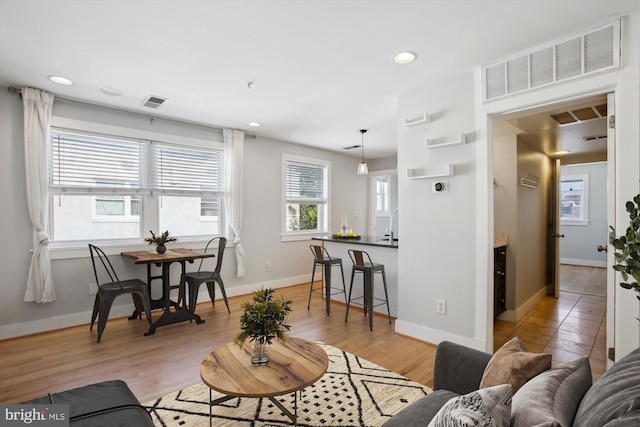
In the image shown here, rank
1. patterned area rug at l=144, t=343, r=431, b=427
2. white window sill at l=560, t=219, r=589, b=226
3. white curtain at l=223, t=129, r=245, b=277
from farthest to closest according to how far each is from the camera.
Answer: white window sill at l=560, t=219, r=589, b=226, white curtain at l=223, t=129, r=245, b=277, patterned area rug at l=144, t=343, r=431, b=427

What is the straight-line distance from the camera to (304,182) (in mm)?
6125

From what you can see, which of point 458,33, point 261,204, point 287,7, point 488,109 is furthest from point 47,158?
point 488,109

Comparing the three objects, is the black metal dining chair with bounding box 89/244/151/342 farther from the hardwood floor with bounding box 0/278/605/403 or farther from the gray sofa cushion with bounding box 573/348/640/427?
the gray sofa cushion with bounding box 573/348/640/427

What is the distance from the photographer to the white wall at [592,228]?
7637mm

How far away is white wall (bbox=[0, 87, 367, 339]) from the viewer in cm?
331

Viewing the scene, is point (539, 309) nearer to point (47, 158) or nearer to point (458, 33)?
point (458, 33)

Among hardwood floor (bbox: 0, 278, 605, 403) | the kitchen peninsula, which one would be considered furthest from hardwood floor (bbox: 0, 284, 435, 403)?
the kitchen peninsula

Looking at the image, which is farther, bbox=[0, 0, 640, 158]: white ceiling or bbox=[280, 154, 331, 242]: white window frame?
bbox=[280, 154, 331, 242]: white window frame

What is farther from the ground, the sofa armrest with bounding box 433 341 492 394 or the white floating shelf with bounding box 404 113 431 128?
the white floating shelf with bounding box 404 113 431 128

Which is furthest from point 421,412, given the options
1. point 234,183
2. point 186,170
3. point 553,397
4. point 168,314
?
point 186,170

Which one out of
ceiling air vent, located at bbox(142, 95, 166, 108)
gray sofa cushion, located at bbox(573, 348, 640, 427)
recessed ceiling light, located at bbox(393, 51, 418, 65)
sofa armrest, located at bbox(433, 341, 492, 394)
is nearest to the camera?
gray sofa cushion, located at bbox(573, 348, 640, 427)

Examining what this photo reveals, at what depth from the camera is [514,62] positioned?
103 inches

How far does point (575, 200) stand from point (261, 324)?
364 inches

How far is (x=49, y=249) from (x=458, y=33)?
4.47 metres
